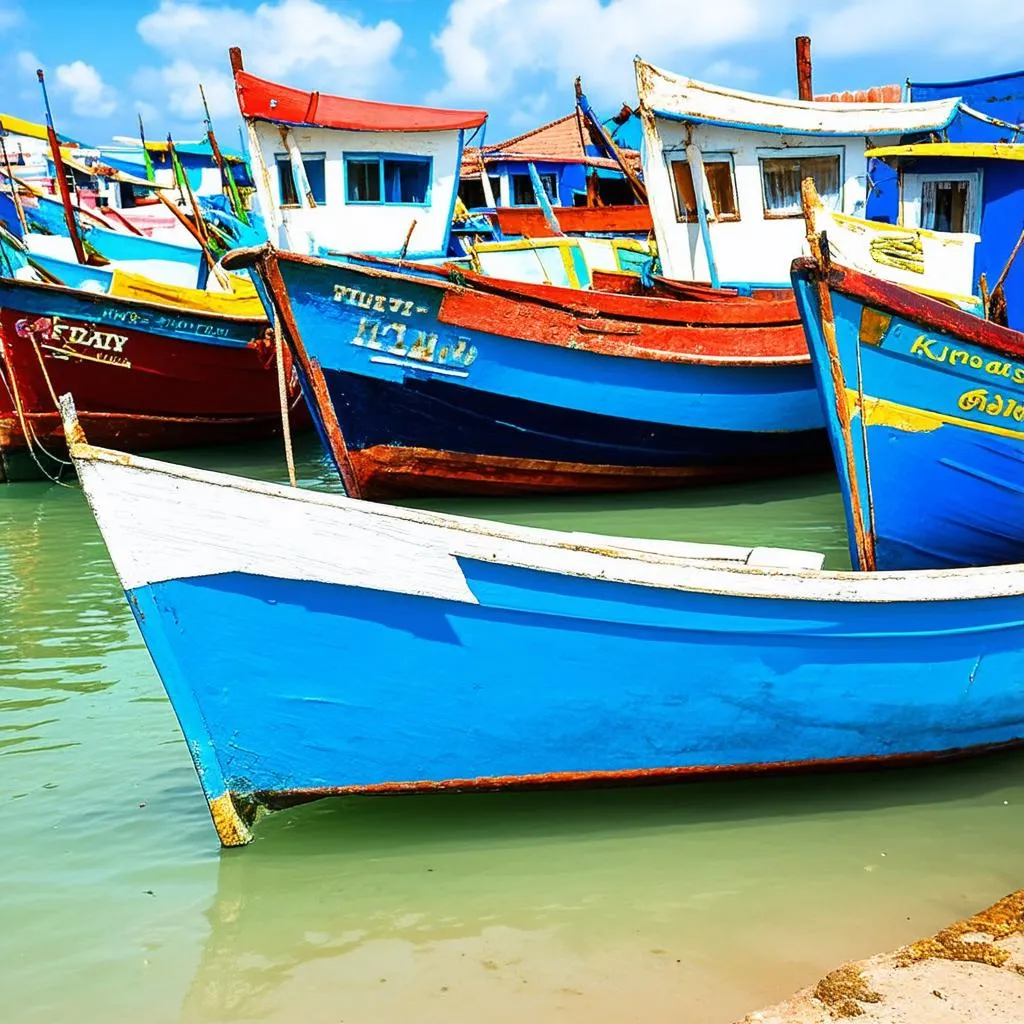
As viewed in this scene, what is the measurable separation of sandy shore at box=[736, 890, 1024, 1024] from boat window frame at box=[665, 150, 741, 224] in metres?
8.57

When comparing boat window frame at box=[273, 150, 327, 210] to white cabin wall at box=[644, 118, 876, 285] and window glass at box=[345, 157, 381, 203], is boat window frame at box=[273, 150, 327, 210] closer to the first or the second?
window glass at box=[345, 157, 381, 203]

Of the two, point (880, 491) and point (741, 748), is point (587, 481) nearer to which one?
point (880, 491)

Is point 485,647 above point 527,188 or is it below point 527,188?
below

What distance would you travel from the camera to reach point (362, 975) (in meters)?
3.16

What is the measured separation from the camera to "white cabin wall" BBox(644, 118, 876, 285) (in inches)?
411

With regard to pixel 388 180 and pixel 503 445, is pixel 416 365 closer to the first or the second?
pixel 503 445

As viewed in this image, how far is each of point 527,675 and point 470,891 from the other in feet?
2.23

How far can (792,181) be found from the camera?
10.6 meters

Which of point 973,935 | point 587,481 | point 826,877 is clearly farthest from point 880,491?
point 587,481

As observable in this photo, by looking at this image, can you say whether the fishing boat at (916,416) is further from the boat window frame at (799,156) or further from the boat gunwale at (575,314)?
the boat window frame at (799,156)

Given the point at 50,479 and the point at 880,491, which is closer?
the point at 880,491

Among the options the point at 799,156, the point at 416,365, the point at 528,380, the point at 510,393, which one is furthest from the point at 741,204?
the point at 416,365

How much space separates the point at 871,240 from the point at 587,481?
321cm

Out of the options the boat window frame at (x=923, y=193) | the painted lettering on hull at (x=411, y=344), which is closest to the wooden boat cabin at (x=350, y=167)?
the painted lettering on hull at (x=411, y=344)
